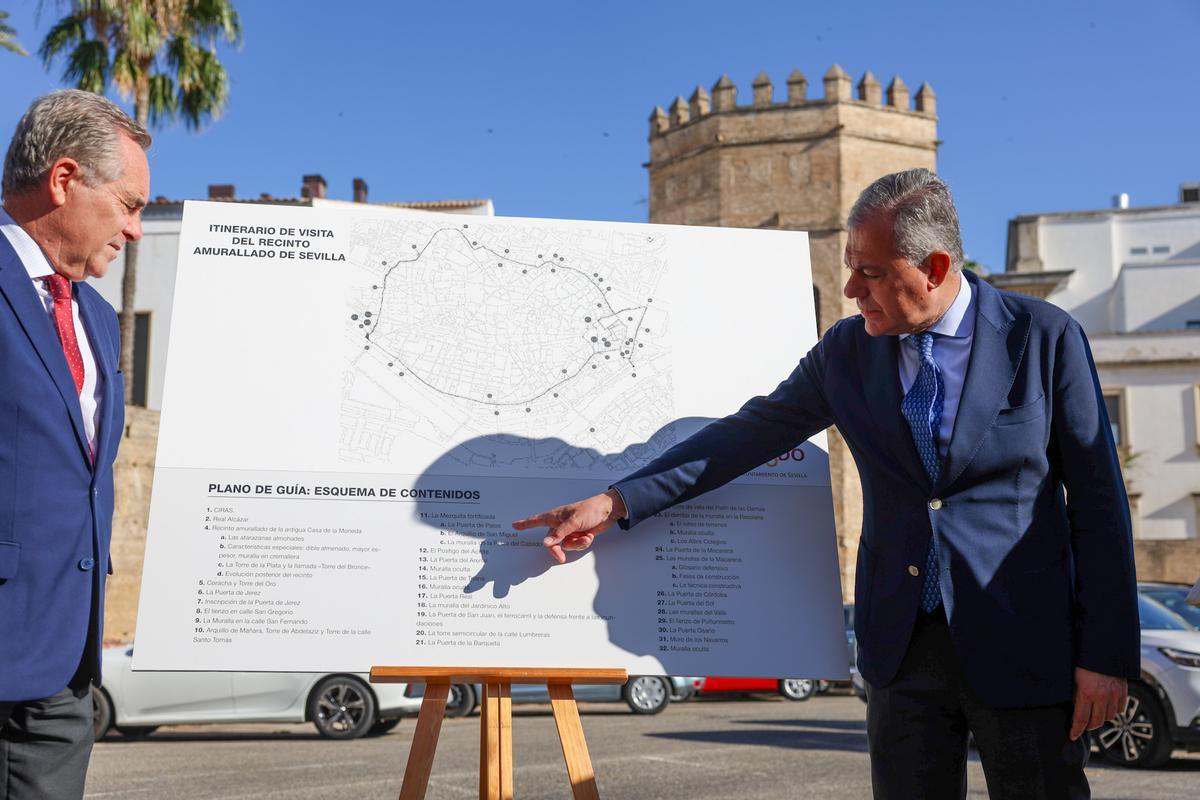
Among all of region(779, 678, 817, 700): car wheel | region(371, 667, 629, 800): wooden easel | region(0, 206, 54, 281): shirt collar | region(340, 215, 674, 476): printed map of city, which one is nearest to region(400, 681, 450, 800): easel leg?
region(371, 667, 629, 800): wooden easel

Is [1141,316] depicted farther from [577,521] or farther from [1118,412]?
[577,521]

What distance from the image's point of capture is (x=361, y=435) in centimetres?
341

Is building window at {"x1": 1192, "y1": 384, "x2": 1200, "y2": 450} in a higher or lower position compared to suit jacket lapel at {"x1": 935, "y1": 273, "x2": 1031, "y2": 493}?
higher

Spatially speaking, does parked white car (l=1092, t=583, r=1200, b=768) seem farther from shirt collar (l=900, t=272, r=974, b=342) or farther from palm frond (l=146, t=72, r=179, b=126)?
palm frond (l=146, t=72, r=179, b=126)

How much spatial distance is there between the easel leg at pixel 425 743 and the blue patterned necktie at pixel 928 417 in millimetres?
1255

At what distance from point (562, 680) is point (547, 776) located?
4342 millimetres

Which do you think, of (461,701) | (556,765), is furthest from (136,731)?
(556,765)

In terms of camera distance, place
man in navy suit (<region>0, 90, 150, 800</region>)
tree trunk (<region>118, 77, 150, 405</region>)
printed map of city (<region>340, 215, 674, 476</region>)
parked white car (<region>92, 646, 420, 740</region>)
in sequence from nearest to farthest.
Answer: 1. man in navy suit (<region>0, 90, 150, 800</region>)
2. printed map of city (<region>340, 215, 674, 476</region>)
3. parked white car (<region>92, 646, 420, 740</region>)
4. tree trunk (<region>118, 77, 150, 405</region>)

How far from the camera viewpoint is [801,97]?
106ft

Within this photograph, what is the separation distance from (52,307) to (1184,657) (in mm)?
7465

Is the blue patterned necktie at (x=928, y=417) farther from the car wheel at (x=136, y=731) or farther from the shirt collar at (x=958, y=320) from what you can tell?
the car wheel at (x=136, y=731)

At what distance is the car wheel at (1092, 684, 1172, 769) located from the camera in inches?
307

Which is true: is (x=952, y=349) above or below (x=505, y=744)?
above

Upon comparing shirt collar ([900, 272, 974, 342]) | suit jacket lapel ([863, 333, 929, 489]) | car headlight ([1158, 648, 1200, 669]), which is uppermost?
shirt collar ([900, 272, 974, 342])
